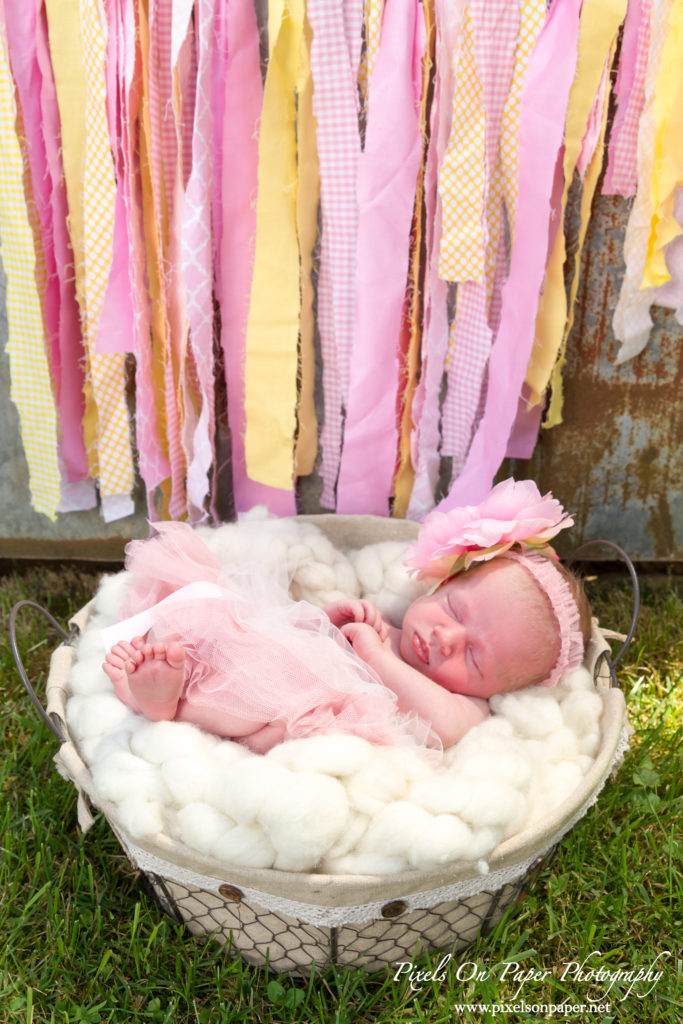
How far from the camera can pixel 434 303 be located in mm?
1648

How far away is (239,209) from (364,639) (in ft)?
2.74

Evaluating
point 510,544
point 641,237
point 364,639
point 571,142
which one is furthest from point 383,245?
point 364,639

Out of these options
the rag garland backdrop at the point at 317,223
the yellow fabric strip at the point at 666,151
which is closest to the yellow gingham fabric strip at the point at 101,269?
the rag garland backdrop at the point at 317,223

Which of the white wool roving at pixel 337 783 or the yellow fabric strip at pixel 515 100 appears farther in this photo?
the yellow fabric strip at pixel 515 100

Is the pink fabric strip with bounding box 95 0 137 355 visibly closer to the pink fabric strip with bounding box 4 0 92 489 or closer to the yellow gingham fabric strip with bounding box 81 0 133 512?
the yellow gingham fabric strip with bounding box 81 0 133 512

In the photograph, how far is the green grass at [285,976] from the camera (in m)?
1.23

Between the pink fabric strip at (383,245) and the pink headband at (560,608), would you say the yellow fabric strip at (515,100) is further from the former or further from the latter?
the pink headband at (560,608)

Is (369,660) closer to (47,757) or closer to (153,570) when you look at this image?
(153,570)

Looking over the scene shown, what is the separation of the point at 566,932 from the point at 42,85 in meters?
→ 1.74

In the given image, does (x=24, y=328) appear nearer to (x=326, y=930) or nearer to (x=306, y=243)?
(x=306, y=243)

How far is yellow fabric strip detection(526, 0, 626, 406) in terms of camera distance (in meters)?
1.44

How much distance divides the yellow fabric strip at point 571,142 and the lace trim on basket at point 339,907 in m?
0.87

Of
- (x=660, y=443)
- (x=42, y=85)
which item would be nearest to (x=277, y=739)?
(x=660, y=443)

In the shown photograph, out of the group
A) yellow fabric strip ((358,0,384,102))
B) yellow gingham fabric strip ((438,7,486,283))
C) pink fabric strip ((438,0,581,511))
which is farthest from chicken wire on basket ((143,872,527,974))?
yellow fabric strip ((358,0,384,102))
